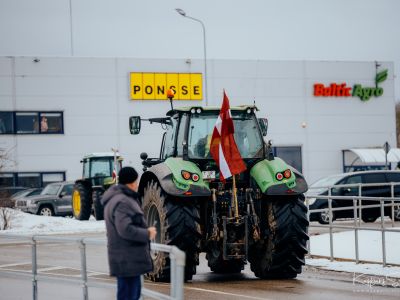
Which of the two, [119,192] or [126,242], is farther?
[119,192]

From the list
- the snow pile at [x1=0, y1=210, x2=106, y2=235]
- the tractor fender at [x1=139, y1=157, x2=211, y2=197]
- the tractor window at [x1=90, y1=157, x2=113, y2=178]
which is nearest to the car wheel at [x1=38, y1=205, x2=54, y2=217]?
the tractor window at [x1=90, y1=157, x2=113, y2=178]

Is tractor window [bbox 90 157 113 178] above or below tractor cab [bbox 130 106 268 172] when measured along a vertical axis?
below

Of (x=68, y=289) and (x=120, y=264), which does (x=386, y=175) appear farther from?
(x=120, y=264)

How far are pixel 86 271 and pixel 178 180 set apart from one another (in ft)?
9.84

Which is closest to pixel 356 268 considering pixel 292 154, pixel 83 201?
pixel 83 201

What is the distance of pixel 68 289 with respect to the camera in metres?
10.2

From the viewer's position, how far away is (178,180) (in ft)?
41.1

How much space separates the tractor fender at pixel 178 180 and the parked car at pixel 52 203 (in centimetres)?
2573

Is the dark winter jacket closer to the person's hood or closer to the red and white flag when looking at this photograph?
the person's hood

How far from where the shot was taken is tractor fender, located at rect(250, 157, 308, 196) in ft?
41.8

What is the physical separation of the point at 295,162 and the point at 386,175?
25.9 meters

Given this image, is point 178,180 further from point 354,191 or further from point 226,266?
point 354,191

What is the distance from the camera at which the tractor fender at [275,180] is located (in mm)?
12734

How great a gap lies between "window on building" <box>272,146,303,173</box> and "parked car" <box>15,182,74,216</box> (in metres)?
18.8
